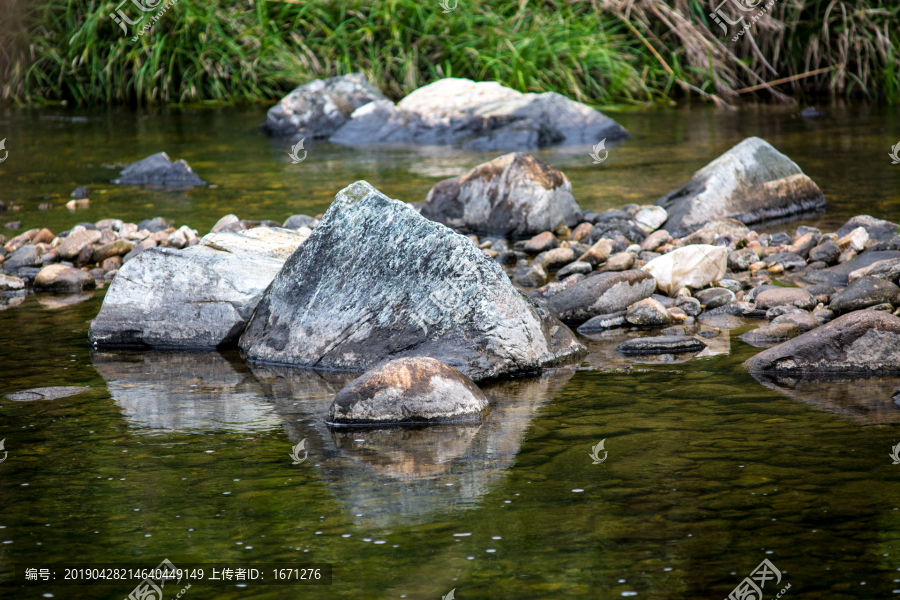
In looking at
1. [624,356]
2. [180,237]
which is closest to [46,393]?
[624,356]

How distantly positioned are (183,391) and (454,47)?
35.2ft

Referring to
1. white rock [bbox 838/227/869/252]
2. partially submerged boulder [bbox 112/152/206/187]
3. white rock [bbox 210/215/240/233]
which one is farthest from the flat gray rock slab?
partially submerged boulder [bbox 112/152/206/187]

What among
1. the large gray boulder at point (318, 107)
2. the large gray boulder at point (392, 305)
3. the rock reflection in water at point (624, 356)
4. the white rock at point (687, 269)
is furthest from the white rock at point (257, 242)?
the large gray boulder at point (318, 107)

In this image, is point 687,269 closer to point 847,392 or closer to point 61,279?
point 847,392

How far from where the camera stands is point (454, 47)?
1412 centimetres

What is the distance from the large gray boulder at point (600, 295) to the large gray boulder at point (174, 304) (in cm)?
163

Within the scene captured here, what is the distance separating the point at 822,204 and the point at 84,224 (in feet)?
19.7

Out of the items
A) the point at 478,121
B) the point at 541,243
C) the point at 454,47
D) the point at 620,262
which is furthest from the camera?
the point at 454,47

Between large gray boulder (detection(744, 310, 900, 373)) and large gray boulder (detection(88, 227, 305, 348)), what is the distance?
268cm

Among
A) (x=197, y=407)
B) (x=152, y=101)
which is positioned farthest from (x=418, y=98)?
(x=197, y=407)

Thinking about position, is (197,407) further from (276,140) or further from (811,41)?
(811,41)

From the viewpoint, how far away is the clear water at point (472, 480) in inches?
104

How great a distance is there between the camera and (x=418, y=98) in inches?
496

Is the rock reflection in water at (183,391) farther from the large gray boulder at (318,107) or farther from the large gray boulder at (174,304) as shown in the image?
the large gray boulder at (318,107)
